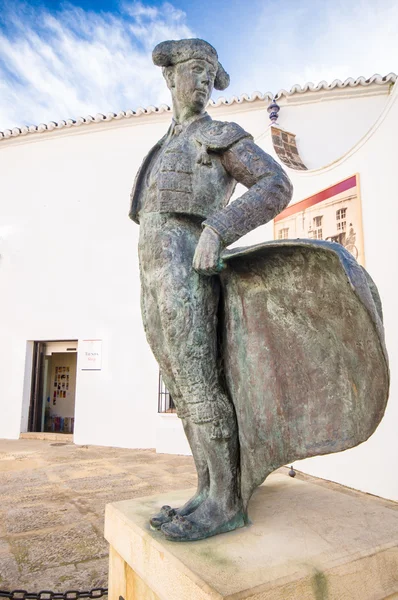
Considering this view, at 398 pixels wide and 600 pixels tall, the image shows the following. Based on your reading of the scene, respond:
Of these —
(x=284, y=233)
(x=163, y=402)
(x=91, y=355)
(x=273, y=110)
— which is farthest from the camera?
(x=91, y=355)

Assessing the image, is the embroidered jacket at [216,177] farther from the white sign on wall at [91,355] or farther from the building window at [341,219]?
the white sign on wall at [91,355]

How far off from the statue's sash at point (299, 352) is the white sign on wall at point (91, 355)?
6.07 metres

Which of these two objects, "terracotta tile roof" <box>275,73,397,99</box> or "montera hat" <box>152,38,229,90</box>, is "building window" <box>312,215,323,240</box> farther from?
"terracotta tile roof" <box>275,73,397,99</box>

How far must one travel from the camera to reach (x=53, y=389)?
9891 mm

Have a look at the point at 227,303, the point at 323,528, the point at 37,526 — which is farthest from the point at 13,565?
the point at 227,303

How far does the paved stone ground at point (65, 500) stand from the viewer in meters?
2.08

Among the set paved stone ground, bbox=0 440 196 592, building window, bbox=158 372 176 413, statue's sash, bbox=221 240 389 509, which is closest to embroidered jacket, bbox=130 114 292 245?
statue's sash, bbox=221 240 389 509

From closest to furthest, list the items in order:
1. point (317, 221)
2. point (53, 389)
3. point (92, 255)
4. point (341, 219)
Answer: point (341, 219)
point (317, 221)
point (92, 255)
point (53, 389)

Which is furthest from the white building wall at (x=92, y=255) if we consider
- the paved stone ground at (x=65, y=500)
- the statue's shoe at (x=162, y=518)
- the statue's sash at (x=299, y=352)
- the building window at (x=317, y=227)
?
the statue's shoe at (x=162, y=518)

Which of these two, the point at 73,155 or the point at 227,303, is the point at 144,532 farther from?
the point at 73,155

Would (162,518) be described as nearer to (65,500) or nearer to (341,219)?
(65,500)

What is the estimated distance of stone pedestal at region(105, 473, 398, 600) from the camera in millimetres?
951

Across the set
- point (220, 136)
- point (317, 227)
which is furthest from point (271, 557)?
point (317, 227)

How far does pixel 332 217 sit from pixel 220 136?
3012 mm
